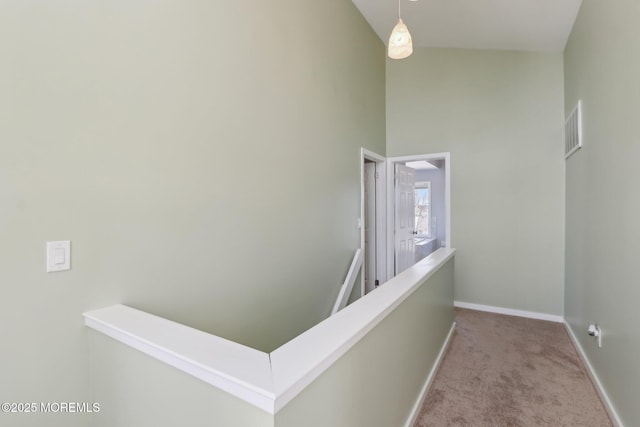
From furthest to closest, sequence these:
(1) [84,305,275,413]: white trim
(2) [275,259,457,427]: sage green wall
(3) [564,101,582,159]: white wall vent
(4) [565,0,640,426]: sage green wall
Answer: (3) [564,101,582,159]: white wall vent → (4) [565,0,640,426]: sage green wall → (2) [275,259,457,427]: sage green wall → (1) [84,305,275,413]: white trim

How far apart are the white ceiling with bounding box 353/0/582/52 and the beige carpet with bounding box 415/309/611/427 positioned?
3.08 meters

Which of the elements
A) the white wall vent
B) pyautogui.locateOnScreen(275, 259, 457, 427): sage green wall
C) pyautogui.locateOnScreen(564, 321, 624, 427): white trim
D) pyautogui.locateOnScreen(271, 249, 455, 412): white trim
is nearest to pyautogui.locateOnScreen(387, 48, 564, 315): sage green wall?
the white wall vent

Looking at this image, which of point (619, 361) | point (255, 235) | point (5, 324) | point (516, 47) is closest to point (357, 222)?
point (255, 235)

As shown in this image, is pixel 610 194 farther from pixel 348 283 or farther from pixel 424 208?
pixel 424 208

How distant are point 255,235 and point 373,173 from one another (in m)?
2.80

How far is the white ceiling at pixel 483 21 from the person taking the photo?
2955mm

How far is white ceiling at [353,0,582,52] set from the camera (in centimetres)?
296

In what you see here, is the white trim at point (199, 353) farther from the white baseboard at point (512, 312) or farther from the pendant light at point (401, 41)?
the white baseboard at point (512, 312)

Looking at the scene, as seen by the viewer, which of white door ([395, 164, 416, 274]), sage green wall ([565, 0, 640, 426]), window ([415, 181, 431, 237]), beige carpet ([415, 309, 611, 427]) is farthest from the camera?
window ([415, 181, 431, 237])

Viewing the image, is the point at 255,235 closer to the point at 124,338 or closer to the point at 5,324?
the point at 124,338

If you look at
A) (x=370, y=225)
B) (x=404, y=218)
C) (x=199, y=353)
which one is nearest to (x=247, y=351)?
(x=199, y=353)

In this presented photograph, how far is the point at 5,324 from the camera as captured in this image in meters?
1.10

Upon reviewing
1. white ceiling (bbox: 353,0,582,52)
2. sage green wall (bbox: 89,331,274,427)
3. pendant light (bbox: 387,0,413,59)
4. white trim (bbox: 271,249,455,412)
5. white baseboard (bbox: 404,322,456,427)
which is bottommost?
white baseboard (bbox: 404,322,456,427)

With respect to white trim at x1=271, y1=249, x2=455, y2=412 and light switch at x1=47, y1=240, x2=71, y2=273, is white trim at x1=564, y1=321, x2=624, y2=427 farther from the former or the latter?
light switch at x1=47, y1=240, x2=71, y2=273
